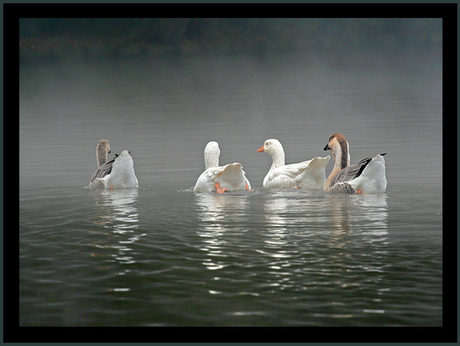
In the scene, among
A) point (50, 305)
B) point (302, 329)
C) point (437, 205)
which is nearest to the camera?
point (302, 329)

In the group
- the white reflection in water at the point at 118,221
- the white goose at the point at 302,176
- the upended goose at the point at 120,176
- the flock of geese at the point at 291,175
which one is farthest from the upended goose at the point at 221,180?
the upended goose at the point at 120,176

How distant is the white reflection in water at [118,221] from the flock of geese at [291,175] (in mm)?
428

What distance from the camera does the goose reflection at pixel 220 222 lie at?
15.2ft

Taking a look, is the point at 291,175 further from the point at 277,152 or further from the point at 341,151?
the point at 277,152

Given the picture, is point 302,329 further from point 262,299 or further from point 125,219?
point 125,219

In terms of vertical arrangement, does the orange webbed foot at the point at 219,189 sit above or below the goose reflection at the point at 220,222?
above

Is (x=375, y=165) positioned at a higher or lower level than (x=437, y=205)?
higher

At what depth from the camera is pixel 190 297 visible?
3469 mm

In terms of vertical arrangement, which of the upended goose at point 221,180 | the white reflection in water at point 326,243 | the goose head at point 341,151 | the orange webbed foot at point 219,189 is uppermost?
the goose head at point 341,151

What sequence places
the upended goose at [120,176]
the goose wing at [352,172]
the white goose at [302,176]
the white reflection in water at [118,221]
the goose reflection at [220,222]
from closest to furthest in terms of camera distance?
the goose reflection at [220,222]
the white reflection in water at [118,221]
the goose wing at [352,172]
the white goose at [302,176]
the upended goose at [120,176]

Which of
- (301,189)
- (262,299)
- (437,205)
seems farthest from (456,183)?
(301,189)

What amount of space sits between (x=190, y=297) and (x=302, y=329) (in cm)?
92

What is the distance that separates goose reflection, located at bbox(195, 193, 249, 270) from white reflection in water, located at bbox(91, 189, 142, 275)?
70 centimetres

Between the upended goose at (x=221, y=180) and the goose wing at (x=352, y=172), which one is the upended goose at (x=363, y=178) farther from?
the upended goose at (x=221, y=180)
